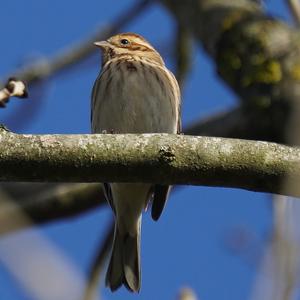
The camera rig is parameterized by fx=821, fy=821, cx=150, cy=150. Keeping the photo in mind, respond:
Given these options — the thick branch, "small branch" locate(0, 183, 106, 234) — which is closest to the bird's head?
"small branch" locate(0, 183, 106, 234)

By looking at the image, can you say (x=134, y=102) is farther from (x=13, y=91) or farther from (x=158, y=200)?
(x=13, y=91)

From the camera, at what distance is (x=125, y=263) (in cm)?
583

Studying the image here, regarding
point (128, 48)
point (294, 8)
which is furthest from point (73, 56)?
point (294, 8)

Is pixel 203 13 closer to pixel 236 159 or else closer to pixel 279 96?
pixel 279 96

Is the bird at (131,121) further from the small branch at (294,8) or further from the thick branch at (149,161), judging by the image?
the thick branch at (149,161)

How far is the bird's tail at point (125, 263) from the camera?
219 inches

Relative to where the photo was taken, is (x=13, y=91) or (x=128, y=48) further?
(x=128, y=48)

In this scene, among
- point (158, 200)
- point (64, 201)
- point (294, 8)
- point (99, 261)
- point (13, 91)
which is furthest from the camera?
point (64, 201)

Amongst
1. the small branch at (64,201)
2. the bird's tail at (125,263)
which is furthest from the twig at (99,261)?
the small branch at (64,201)

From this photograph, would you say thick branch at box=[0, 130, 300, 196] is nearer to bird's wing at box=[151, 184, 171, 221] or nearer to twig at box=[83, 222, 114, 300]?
twig at box=[83, 222, 114, 300]

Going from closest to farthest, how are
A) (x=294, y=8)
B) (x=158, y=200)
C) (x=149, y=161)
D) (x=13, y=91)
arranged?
(x=149, y=161), (x=13, y=91), (x=294, y=8), (x=158, y=200)

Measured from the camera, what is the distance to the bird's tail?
18.3 ft

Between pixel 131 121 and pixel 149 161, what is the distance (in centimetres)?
264

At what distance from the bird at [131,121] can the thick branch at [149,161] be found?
2.49 m
